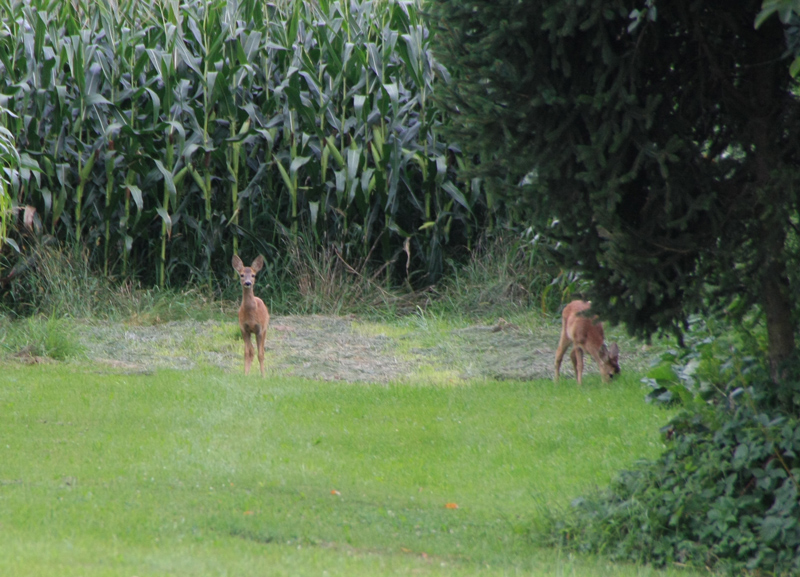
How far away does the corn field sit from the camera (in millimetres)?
12539

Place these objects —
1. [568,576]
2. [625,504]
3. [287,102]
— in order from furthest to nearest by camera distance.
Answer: [287,102] < [625,504] < [568,576]

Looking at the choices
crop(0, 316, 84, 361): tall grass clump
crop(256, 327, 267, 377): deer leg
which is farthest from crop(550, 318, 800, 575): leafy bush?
crop(0, 316, 84, 361): tall grass clump

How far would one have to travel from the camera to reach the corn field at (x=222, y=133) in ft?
41.1

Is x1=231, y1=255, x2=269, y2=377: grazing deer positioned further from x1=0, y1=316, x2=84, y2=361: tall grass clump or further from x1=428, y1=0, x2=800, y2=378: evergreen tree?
x1=428, y1=0, x2=800, y2=378: evergreen tree

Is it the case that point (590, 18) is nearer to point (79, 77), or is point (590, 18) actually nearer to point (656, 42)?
point (656, 42)

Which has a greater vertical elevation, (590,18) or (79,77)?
(590,18)

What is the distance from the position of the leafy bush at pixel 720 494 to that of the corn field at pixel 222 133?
789 cm

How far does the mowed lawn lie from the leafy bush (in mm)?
237

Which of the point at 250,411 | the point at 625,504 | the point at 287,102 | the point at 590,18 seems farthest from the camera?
the point at 287,102

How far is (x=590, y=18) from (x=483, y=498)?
116 inches

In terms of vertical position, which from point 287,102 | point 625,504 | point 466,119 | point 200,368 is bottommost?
point 200,368

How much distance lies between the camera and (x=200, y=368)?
31.2 feet

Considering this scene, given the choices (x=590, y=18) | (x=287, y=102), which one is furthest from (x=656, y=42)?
(x=287, y=102)

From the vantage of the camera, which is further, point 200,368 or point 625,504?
point 200,368
